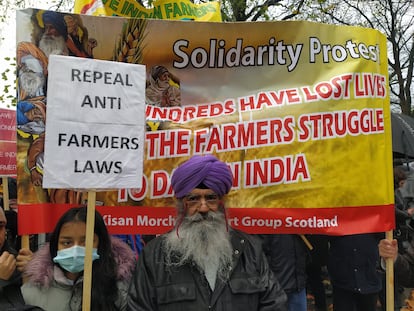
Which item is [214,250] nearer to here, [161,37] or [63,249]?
[63,249]

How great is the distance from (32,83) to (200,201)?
4.59ft

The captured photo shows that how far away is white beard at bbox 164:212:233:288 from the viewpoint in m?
2.41

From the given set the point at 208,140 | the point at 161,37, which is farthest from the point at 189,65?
the point at 208,140

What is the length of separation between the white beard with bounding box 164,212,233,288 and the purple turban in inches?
5.5

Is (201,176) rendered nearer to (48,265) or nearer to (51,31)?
(48,265)

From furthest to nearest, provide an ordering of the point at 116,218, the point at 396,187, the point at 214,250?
1. the point at 396,187
2. the point at 116,218
3. the point at 214,250

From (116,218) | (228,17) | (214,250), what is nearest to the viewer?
(214,250)

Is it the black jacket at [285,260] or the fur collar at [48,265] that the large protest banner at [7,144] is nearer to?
the fur collar at [48,265]

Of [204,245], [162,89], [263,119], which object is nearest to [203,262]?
[204,245]

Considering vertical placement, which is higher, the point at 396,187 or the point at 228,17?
the point at 228,17

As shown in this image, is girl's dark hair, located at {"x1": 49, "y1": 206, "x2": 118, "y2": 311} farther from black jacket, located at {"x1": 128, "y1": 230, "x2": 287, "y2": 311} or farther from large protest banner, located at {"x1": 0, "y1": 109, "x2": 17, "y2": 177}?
large protest banner, located at {"x1": 0, "y1": 109, "x2": 17, "y2": 177}

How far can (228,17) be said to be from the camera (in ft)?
37.8

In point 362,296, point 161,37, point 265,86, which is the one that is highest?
point 161,37

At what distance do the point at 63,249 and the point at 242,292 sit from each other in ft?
3.27
